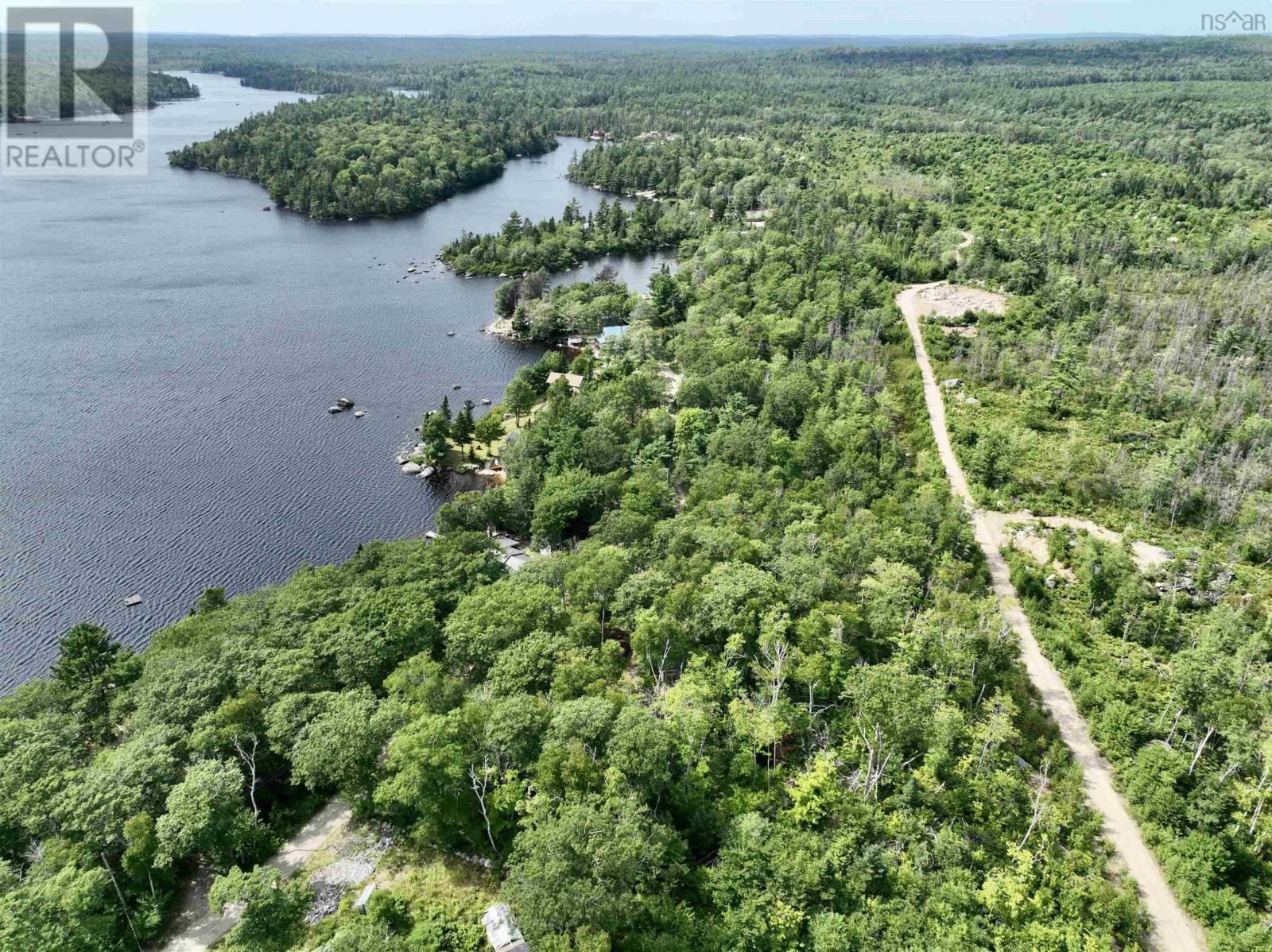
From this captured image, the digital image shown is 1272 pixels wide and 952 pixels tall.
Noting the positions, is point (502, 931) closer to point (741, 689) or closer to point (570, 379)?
point (741, 689)

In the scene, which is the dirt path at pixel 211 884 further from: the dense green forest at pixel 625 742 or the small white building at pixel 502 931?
the small white building at pixel 502 931

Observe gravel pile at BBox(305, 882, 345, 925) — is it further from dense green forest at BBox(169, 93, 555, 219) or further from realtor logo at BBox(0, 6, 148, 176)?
realtor logo at BBox(0, 6, 148, 176)

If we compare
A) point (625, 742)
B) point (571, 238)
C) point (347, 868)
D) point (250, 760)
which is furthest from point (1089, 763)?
point (571, 238)

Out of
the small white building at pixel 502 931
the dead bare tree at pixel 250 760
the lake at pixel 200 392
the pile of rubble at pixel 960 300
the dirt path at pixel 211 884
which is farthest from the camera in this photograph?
the pile of rubble at pixel 960 300

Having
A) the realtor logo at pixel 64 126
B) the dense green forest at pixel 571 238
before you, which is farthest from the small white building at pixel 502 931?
the realtor logo at pixel 64 126

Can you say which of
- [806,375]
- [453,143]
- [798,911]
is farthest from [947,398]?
[453,143]
